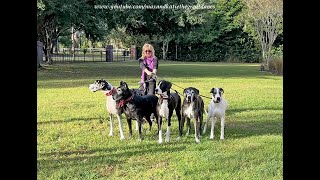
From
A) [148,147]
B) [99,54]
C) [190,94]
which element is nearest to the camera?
[148,147]

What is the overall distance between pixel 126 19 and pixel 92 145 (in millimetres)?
6509

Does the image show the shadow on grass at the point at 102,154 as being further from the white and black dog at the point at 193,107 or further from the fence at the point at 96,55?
the fence at the point at 96,55

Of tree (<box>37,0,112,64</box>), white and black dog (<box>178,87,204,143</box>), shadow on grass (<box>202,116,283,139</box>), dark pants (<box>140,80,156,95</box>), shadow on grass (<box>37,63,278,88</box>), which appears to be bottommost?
shadow on grass (<box>202,116,283,139</box>)

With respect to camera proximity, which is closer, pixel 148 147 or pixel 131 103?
pixel 148 147

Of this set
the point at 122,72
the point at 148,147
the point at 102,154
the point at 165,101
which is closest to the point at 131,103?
the point at 165,101

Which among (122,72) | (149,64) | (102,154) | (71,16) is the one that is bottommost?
(102,154)

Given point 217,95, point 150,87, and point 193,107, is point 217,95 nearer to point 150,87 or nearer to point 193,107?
point 193,107

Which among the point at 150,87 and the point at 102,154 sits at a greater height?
the point at 150,87

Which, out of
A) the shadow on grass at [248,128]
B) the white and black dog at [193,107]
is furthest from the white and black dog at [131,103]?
the shadow on grass at [248,128]

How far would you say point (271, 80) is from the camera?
14.5m

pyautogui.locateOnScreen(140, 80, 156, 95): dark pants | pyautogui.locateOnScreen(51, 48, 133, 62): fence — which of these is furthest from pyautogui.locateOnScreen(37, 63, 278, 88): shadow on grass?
pyautogui.locateOnScreen(140, 80, 156, 95): dark pants

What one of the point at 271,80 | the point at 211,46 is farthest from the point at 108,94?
the point at 211,46

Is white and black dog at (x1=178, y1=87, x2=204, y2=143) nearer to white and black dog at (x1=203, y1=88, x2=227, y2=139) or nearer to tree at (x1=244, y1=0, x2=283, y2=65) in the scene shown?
white and black dog at (x1=203, y1=88, x2=227, y2=139)
